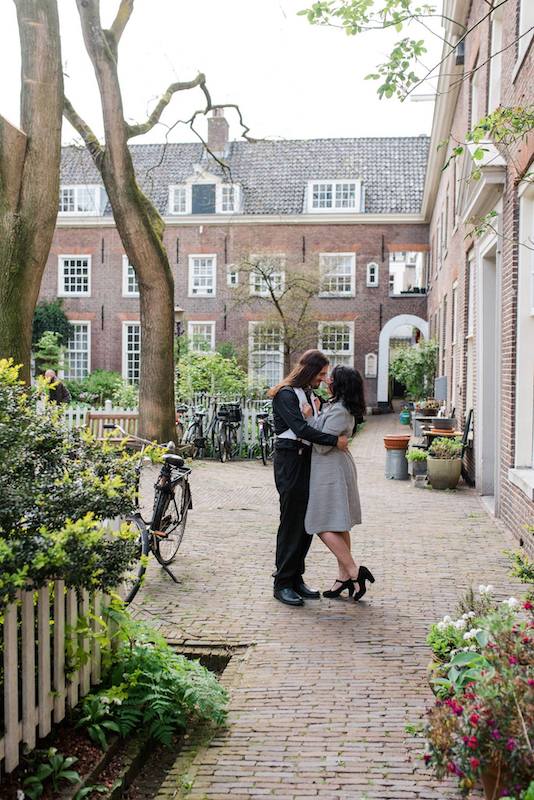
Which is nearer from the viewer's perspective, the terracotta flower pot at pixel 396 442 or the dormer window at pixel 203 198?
the terracotta flower pot at pixel 396 442

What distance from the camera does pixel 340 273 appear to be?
34094 mm

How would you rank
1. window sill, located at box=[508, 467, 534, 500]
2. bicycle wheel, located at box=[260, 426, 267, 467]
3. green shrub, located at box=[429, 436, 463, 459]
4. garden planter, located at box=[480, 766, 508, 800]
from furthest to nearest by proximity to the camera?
bicycle wheel, located at box=[260, 426, 267, 467] → green shrub, located at box=[429, 436, 463, 459] → window sill, located at box=[508, 467, 534, 500] → garden planter, located at box=[480, 766, 508, 800]

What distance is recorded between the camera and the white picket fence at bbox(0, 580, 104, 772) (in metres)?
3.17

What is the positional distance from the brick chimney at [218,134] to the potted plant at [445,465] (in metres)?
27.1

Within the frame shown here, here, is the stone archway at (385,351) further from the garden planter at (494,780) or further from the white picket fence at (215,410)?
the garden planter at (494,780)

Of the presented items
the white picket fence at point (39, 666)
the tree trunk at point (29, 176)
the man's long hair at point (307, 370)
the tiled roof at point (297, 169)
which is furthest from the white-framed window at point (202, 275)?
the white picket fence at point (39, 666)

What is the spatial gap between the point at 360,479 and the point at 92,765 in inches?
409

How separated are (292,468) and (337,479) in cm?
34

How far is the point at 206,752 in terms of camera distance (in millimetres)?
3668

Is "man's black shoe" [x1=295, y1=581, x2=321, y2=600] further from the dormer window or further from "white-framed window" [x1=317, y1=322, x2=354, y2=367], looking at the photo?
the dormer window

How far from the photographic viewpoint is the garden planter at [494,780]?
271cm

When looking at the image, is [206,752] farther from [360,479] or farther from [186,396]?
[186,396]

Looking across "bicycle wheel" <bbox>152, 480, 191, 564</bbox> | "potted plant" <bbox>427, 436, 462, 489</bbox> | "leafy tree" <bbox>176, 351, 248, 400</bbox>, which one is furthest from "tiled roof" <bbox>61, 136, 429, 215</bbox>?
"bicycle wheel" <bbox>152, 480, 191, 564</bbox>

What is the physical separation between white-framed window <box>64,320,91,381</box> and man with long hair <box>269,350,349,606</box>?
30685mm
